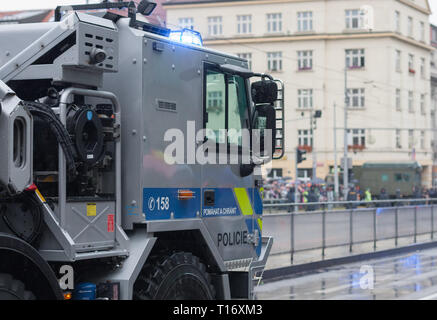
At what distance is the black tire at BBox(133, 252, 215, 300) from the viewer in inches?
260

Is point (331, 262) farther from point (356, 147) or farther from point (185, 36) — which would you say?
point (356, 147)

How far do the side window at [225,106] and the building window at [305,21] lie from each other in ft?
227

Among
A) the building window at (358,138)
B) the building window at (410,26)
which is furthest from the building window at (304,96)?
the building window at (410,26)

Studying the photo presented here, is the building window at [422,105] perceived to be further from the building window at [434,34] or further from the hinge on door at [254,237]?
the hinge on door at [254,237]

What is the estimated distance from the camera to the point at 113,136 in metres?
6.46

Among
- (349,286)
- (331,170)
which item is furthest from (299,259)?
(331,170)

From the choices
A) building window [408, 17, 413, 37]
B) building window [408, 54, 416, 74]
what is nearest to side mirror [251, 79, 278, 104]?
building window [408, 54, 416, 74]

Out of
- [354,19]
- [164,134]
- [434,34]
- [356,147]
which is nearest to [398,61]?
[354,19]

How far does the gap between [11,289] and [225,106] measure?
10.2 feet

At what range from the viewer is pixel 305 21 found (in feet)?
249

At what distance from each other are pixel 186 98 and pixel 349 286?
28.3 ft

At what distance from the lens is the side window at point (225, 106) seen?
7.62 metres

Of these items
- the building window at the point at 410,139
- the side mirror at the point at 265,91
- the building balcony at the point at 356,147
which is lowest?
the side mirror at the point at 265,91
